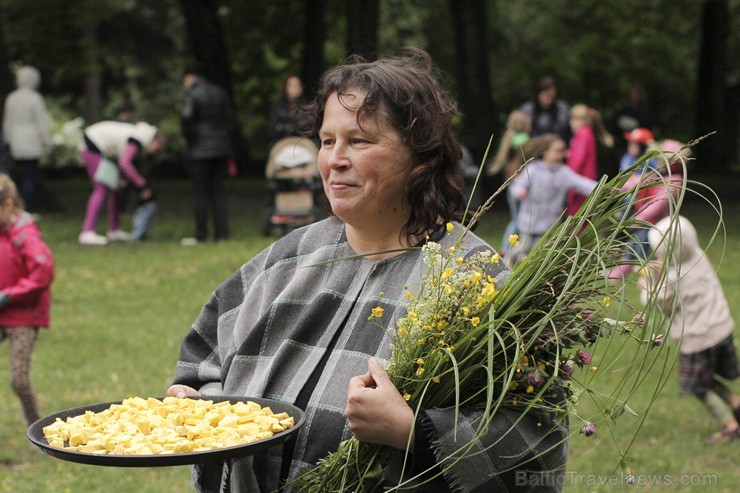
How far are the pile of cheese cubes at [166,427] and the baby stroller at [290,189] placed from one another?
12392 mm

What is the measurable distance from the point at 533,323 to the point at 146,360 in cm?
675

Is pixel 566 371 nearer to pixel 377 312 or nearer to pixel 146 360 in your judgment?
pixel 377 312

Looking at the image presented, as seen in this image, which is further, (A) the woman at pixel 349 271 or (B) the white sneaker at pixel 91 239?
(B) the white sneaker at pixel 91 239

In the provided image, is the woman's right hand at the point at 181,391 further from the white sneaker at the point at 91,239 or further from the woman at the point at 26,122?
the woman at the point at 26,122

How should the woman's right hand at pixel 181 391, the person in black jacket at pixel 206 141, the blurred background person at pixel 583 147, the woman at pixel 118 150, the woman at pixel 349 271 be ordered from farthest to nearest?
the woman at pixel 118 150 → the person in black jacket at pixel 206 141 → the blurred background person at pixel 583 147 → the woman's right hand at pixel 181 391 → the woman at pixel 349 271

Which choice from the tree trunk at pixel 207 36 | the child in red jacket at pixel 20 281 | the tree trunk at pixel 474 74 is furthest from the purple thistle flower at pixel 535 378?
the tree trunk at pixel 207 36

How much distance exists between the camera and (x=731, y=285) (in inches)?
475

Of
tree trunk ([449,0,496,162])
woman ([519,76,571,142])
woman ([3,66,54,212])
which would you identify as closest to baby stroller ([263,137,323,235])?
woman ([519,76,571,142])

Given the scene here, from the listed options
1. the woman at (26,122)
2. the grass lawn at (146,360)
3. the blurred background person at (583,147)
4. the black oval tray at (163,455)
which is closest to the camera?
the black oval tray at (163,455)

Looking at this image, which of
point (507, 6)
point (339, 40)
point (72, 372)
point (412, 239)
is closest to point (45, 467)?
point (72, 372)

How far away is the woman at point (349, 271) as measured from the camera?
2852mm

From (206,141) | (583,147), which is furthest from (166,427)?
(206,141)

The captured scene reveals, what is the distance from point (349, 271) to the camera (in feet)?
9.91

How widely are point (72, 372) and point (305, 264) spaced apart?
6006 millimetres
